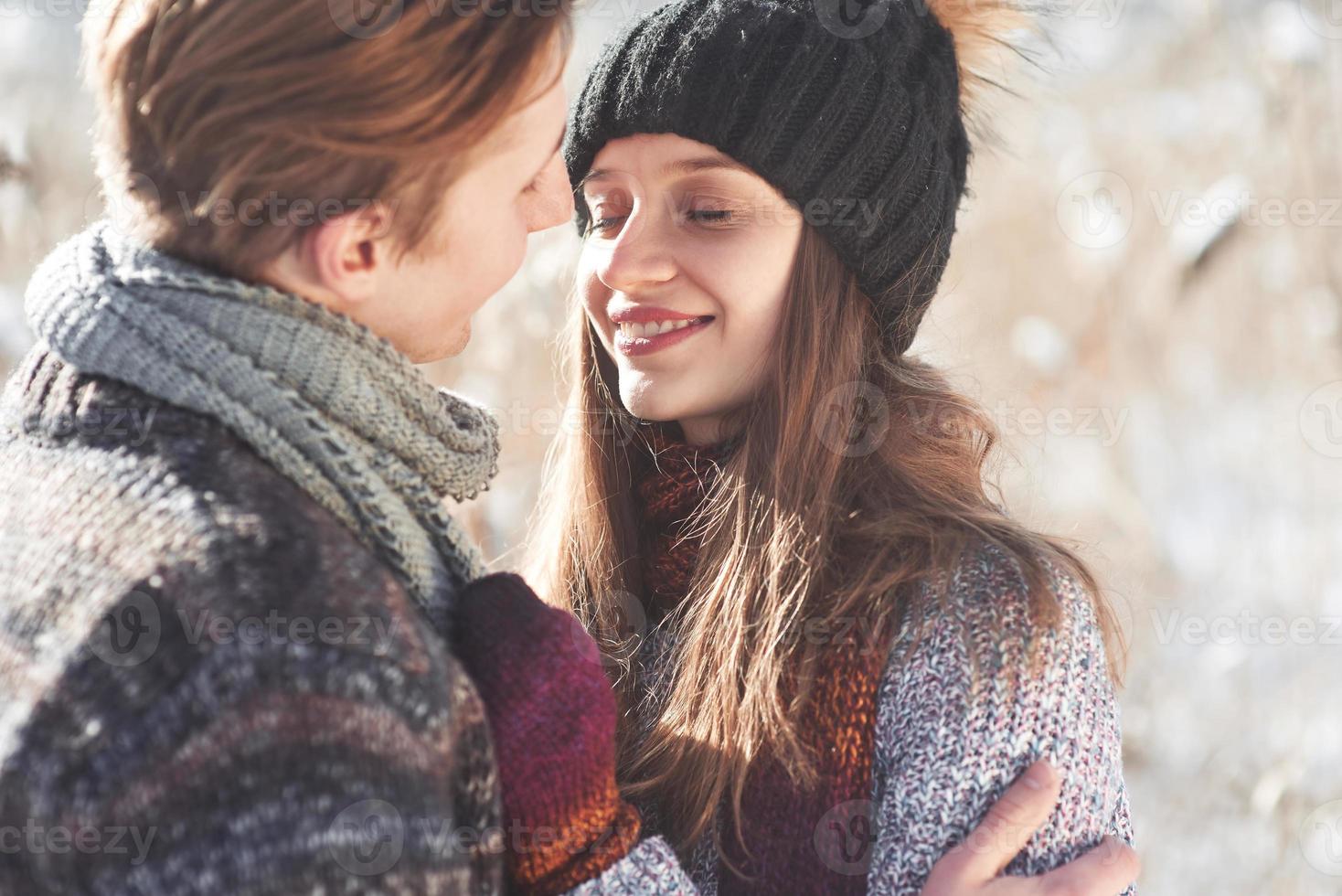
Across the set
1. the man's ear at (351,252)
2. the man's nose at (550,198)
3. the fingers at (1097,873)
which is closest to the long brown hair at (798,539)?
the fingers at (1097,873)

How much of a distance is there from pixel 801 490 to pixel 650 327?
0.33 m

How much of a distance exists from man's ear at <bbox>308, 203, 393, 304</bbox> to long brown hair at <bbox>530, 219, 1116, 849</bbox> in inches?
28.1

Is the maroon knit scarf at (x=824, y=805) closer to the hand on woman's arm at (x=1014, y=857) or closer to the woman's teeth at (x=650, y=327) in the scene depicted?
the hand on woman's arm at (x=1014, y=857)

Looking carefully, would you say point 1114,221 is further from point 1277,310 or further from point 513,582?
point 513,582

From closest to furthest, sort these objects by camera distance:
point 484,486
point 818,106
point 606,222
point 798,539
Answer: point 484,486 < point 798,539 < point 818,106 < point 606,222

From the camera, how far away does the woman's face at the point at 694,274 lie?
1671 millimetres

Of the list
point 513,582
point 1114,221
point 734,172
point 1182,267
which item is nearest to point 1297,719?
point 1182,267

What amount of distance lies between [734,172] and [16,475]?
1.03 metres

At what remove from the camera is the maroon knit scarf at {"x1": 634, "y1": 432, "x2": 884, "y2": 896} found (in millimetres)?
1394

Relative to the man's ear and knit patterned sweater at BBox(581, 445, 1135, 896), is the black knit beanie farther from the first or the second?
the man's ear

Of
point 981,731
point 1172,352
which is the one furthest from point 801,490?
point 1172,352

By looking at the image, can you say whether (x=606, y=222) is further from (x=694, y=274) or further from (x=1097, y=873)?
(x=1097, y=873)

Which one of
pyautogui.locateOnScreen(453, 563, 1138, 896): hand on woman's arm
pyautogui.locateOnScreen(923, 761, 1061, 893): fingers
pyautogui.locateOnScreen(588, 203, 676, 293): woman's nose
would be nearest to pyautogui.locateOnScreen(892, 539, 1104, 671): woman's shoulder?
pyautogui.locateOnScreen(923, 761, 1061, 893): fingers

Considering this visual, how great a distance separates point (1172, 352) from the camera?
5344 mm
